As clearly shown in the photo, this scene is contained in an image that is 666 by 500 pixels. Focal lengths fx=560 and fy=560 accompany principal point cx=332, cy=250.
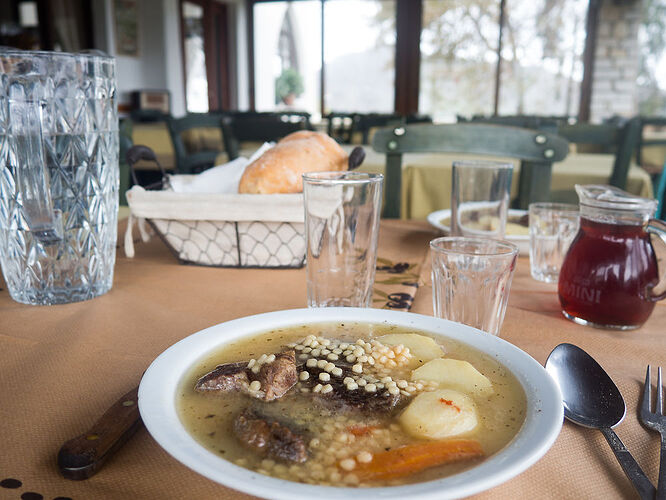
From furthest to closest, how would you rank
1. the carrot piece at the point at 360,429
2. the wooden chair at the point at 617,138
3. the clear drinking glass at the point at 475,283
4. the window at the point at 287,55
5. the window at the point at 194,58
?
the window at the point at 194,58, the window at the point at 287,55, the wooden chair at the point at 617,138, the clear drinking glass at the point at 475,283, the carrot piece at the point at 360,429

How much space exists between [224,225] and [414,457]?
67 centimetres

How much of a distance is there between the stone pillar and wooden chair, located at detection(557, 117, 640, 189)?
5.26 metres

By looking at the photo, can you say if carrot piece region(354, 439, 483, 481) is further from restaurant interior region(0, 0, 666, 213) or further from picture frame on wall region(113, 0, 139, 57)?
picture frame on wall region(113, 0, 139, 57)

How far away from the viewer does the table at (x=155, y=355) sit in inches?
16.9

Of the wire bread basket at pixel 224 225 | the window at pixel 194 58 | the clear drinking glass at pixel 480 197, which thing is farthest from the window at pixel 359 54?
the wire bread basket at pixel 224 225

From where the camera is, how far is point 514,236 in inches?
43.7

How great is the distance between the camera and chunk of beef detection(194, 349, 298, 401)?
0.49 m

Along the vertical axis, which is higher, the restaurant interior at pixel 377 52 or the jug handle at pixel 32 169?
the restaurant interior at pixel 377 52

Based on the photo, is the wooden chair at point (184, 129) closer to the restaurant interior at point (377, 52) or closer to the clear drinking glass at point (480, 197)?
the clear drinking glass at point (480, 197)

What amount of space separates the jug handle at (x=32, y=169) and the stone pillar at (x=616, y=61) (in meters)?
7.85

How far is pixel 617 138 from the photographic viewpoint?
8.52 ft

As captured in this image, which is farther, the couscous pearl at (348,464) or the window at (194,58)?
the window at (194,58)

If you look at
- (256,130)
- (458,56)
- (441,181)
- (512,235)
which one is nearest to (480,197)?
(512,235)

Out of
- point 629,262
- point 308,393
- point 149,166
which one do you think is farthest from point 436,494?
point 149,166
